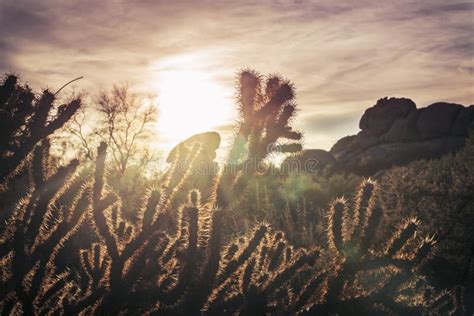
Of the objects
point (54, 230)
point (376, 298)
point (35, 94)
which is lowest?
point (376, 298)

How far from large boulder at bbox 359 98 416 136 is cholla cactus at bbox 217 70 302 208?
1618 inches

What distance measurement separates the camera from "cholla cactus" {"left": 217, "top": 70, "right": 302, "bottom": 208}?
498 cm

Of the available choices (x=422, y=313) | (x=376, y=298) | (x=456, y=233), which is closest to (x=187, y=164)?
(x=376, y=298)

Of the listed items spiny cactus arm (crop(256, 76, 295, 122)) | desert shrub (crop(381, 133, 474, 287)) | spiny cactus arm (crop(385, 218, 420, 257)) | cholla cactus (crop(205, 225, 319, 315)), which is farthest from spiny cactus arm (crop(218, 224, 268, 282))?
desert shrub (crop(381, 133, 474, 287))

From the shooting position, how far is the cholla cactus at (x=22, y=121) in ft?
11.3

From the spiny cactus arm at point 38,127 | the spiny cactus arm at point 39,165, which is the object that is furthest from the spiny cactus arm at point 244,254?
the spiny cactus arm at point 38,127

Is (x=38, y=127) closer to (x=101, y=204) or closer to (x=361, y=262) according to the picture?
(x=101, y=204)

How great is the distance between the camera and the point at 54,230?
308 cm

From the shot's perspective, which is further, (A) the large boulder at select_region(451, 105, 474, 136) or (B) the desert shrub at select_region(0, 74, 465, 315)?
(A) the large boulder at select_region(451, 105, 474, 136)

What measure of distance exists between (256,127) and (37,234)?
254 centimetres

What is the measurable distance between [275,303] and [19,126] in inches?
87.5

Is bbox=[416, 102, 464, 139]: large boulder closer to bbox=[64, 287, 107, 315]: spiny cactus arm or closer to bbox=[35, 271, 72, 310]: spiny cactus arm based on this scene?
bbox=[35, 271, 72, 310]: spiny cactus arm

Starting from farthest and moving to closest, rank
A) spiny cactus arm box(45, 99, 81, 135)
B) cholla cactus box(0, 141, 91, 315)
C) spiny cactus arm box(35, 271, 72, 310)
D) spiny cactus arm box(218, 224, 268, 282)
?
spiny cactus arm box(45, 99, 81, 135), spiny cactus arm box(218, 224, 268, 282), spiny cactus arm box(35, 271, 72, 310), cholla cactus box(0, 141, 91, 315)

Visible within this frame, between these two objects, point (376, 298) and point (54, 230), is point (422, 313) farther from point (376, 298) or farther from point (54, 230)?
point (54, 230)
